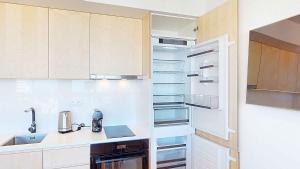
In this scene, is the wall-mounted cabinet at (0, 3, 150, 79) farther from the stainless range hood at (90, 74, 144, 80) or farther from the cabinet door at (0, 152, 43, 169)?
the cabinet door at (0, 152, 43, 169)

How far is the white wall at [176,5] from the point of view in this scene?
1957 mm

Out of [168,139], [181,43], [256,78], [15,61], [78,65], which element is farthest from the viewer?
[168,139]

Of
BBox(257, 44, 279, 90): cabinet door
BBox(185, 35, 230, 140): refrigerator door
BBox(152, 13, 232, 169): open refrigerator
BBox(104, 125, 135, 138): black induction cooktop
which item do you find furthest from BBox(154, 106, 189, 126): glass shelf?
BBox(257, 44, 279, 90): cabinet door

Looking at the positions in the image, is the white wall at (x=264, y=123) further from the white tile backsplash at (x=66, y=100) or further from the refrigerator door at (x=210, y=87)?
the white tile backsplash at (x=66, y=100)

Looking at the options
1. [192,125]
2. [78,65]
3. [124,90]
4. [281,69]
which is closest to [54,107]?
[78,65]

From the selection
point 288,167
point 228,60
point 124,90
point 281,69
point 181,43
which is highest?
point 181,43

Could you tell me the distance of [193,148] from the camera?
2236 millimetres

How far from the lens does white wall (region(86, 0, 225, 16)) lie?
1957 millimetres

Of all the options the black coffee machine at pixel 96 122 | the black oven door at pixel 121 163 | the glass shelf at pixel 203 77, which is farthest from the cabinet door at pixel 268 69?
the black coffee machine at pixel 96 122

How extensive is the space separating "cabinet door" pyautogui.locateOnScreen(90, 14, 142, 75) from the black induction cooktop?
64cm

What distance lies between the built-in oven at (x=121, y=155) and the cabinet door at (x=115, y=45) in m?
0.76

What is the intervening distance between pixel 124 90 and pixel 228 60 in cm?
131

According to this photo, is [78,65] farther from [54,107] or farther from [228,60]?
[228,60]

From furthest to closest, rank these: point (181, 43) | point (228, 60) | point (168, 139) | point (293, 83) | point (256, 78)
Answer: point (168, 139), point (181, 43), point (228, 60), point (256, 78), point (293, 83)
